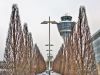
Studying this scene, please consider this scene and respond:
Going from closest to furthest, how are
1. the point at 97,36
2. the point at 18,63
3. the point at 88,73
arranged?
the point at 88,73
the point at 18,63
the point at 97,36

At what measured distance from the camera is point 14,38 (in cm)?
4788

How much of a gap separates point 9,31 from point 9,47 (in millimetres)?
2112

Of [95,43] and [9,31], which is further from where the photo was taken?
[95,43]

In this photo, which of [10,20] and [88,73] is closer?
[88,73]

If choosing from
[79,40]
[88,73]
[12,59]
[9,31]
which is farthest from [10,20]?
[88,73]

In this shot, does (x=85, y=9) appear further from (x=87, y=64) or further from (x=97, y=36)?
(x=97, y=36)

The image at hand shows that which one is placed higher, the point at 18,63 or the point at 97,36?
the point at 97,36

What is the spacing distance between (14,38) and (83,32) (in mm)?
8864

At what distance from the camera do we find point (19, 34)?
49.3 meters

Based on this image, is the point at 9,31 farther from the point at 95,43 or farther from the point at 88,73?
the point at 95,43

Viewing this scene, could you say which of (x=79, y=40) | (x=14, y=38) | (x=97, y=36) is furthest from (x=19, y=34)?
(x=97, y=36)

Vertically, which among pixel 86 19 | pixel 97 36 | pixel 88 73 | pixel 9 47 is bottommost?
pixel 88 73

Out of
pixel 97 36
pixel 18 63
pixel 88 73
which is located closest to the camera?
pixel 88 73

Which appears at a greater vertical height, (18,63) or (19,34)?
(19,34)
